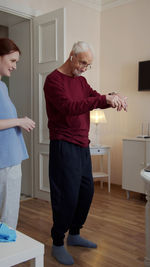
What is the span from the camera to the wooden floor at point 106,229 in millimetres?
2275

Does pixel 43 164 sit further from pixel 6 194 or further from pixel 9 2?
pixel 6 194

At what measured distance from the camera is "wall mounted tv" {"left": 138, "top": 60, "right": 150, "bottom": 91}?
4.21 metres

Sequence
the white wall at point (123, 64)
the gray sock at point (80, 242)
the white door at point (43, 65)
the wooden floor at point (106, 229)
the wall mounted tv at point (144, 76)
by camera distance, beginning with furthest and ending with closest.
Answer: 1. the white wall at point (123, 64)
2. the wall mounted tv at point (144, 76)
3. the white door at point (43, 65)
4. the gray sock at point (80, 242)
5. the wooden floor at point (106, 229)

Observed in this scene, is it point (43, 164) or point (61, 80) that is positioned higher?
point (61, 80)

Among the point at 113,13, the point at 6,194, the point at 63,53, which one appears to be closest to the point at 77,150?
the point at 6,194

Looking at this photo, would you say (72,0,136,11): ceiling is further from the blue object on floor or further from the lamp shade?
the blue object on floor

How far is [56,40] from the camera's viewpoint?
141 inches

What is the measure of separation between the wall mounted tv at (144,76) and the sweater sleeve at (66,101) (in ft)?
7.89

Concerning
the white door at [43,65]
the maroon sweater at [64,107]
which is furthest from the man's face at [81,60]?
the white door at [43,65]

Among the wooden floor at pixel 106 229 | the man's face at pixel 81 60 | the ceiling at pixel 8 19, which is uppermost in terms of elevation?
the ceiling at pixel 8 19

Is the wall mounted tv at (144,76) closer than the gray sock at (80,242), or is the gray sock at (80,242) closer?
the gray sock at (80,242)

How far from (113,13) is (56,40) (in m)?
1.62

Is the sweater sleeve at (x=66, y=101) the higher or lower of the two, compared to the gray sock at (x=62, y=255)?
higher

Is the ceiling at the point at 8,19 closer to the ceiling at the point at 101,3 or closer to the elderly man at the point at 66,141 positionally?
the ceiling at the point at 101,3
